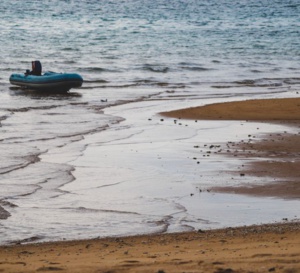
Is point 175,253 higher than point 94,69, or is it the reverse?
point 175,253

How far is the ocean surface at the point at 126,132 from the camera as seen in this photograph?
36.6 ft

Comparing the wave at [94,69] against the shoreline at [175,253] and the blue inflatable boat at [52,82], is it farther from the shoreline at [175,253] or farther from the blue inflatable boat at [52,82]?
the shoreline at [175,253]

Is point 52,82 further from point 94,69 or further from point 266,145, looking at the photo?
point 266,145

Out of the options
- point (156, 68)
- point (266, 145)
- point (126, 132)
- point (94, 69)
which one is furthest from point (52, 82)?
point (266, 145)

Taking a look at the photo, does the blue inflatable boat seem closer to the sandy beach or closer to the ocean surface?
the ocean surface

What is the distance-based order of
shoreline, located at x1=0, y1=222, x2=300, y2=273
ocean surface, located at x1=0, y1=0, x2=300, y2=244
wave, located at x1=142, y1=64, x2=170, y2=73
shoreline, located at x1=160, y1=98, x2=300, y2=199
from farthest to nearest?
wave, located at x1=142, y1=64, x2=170, y2=73, shoreline, located at x1=160, y1=98, x2=300, y2=199, ocean surface, located at x1=0, y1=0, x2=300, y2=244, shoreline, located at x1=0, y1=222, x2=300, y2=273

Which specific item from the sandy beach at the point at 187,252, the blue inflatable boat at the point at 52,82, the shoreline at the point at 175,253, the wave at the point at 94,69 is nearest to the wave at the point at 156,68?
the wave at the point at 94,69

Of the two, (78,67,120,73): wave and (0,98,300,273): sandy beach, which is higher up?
(0,98,300,273): sandy beach

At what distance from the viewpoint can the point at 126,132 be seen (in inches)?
732

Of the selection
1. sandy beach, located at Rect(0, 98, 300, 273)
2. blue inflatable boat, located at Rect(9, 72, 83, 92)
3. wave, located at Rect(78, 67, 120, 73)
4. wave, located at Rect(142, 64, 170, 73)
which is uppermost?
sandy beach, located at Rect(0, 98, 300, 273)

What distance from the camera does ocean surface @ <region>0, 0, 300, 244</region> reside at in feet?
36.6

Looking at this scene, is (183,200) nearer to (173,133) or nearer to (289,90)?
(173,133)

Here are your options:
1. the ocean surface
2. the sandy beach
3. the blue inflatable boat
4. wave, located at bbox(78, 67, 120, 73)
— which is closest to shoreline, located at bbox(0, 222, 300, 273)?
the sandy beach

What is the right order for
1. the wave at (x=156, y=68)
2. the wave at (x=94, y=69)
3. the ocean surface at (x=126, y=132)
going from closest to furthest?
the ocean surface at (x=126, y=132), the wave at (x=94, y=69), the wave at (x=156, y=68)
